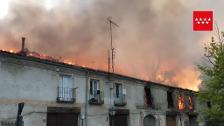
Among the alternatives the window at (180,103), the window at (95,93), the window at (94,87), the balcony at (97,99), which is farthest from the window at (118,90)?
the window at (180,103)

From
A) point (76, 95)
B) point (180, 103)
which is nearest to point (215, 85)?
point (76, 95)

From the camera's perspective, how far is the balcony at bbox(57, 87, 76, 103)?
2684 cm

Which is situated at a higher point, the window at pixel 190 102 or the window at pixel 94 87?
the window at pixel 94 87

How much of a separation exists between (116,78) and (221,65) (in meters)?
12.4

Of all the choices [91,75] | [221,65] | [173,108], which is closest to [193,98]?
[173,108]

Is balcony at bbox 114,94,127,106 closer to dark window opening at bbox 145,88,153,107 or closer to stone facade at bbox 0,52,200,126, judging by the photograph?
stone facade at bbox 0,52,200,126

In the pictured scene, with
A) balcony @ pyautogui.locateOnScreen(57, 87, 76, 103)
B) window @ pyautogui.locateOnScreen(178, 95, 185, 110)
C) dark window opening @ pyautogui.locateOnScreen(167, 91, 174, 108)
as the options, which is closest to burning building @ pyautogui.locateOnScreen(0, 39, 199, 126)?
balcony @ pyautogui.locateOnScreen(57, 87, 76, 103)

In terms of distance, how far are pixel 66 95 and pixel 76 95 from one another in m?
1.12

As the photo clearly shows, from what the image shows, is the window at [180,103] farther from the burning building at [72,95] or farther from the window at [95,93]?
the window at [95,93]

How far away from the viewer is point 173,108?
43.2m

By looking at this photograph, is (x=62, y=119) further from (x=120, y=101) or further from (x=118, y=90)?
(x=118, y=90)

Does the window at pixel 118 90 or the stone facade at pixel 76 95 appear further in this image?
the window at pixel 118 90

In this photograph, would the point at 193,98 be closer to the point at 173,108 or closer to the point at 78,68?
the point at 173,108

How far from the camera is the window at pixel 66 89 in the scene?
27.1 metres
